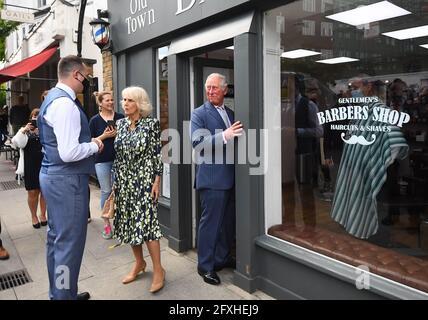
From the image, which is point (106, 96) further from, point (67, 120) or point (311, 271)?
point (311, 271)

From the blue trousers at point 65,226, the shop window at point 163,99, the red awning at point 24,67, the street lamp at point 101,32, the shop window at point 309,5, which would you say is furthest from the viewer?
the red awning at point 24,67

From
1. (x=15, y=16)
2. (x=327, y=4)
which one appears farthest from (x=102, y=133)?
(x=15, y=16)

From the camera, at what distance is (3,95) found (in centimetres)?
2411

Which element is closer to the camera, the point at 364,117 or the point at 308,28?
the point at 364,117

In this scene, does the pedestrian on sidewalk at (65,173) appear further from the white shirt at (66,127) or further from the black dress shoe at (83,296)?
the black dress shoe at (83,296)

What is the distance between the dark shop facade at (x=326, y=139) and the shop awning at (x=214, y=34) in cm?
2

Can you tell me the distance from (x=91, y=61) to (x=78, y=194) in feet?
16.7

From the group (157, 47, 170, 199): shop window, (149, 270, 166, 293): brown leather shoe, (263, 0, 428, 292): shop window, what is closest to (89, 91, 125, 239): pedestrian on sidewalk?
(157, 47, 170, 199): shop window

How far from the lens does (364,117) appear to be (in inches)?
117

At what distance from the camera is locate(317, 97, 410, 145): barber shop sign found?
2.91 metres

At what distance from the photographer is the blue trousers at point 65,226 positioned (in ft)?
9.27

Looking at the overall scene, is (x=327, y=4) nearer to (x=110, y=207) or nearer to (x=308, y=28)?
(x=308, y=28)

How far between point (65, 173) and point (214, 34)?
1.90 meters

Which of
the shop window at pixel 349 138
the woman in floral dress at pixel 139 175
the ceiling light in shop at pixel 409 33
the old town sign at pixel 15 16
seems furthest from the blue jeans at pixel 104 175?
the old town sign at pixel 15 16
